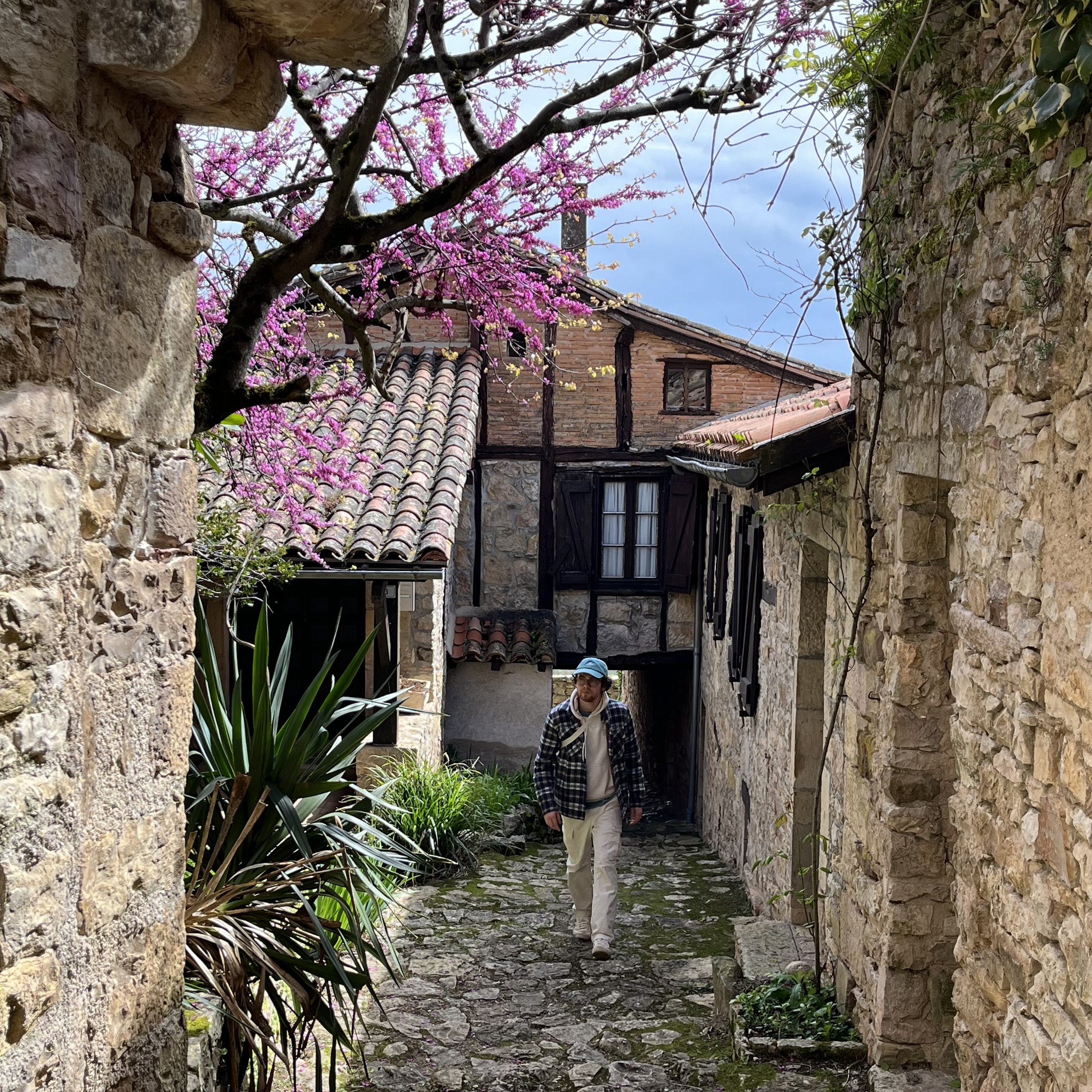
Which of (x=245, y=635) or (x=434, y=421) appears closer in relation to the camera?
(x=245, y=635)

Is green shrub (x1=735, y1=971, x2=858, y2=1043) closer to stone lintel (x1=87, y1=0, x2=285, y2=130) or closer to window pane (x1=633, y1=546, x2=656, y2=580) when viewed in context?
stone lintel (x1=87, y1=0, x2=285, y2=130)

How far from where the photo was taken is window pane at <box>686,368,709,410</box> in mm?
13711

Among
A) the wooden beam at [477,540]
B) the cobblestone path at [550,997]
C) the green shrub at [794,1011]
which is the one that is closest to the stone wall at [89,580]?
the cobblestone path at [550,997]

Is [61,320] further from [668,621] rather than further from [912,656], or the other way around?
[668,621]

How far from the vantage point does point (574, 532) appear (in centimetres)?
1348

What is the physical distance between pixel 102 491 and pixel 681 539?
11.5 metres

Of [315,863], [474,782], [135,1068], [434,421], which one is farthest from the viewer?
[434,421]

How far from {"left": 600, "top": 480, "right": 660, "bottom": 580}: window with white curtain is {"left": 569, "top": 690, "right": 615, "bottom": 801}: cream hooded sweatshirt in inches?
280

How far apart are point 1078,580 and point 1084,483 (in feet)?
0.64

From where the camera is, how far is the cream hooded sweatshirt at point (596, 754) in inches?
256

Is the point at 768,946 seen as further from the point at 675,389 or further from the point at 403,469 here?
the point at 675,389

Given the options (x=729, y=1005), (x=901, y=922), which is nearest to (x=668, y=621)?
(x=729, y=1005)

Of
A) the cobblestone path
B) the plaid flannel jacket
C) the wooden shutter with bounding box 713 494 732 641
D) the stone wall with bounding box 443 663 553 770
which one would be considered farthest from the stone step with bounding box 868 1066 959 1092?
the stone wall with bounding box 443 663 553 770

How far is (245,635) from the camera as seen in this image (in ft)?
34.0
